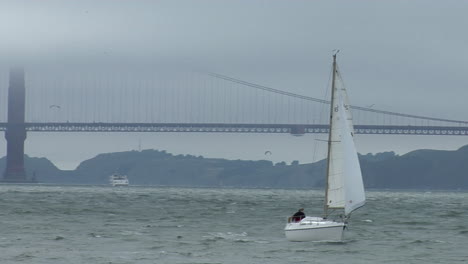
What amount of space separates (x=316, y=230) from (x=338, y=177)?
1.61 metres

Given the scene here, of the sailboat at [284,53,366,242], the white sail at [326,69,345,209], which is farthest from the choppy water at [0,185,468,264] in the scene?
the white sail at [326,69,345,209]

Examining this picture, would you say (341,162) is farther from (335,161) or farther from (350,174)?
(350,174)

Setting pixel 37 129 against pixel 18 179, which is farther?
pixel 18 179

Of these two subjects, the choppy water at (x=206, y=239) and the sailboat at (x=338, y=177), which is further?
the sailboat at (x=338, y=177)

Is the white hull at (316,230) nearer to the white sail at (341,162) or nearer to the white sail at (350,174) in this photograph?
the white sail at (341,162)

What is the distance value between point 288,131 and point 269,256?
9294 centimetres

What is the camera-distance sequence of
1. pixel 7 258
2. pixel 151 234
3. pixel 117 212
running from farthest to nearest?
pixel 117 212 < pixel 151 234 < pixel 7 258

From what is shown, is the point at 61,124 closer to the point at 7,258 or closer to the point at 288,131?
the point at 288,131

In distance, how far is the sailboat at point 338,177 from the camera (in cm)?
3634

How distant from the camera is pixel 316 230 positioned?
36.4 m

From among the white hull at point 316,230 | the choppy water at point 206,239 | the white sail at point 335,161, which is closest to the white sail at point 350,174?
the white sail at point 335,161

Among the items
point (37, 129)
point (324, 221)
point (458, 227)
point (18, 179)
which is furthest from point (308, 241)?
point (18, 179)

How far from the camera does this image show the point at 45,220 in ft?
172

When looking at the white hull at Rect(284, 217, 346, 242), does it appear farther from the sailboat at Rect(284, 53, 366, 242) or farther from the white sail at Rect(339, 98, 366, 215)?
the white sail at Rect(339, 98, 366, 215)
